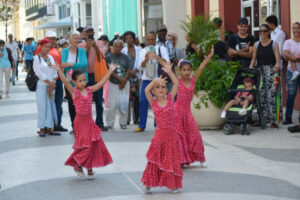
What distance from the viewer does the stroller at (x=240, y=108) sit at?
38.5ft

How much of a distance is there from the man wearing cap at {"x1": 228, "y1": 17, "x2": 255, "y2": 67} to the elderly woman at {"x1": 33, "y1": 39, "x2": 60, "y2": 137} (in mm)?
3438

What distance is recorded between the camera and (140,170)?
28.2 ft

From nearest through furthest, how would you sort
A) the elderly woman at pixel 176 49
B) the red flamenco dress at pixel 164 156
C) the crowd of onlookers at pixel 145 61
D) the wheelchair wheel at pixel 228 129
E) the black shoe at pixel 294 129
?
the red flamenco dress at pixel 164 156 → the black shoe at pixel 294 129 → the wheelchair wheel at pixel 228 129 → the crowd of onlookers at pixel 145 61 → the elderly woman at pixel 176 49

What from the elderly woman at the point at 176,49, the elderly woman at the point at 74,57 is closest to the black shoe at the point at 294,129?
the elderly woman at the point at 176,49

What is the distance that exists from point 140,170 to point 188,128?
2.67 ft

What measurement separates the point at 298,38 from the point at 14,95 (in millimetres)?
13114

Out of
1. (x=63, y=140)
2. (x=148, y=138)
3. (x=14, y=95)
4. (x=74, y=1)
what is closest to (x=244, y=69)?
(x=148, y=138)

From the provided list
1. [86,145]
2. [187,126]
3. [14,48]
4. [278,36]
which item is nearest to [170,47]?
[278,36]

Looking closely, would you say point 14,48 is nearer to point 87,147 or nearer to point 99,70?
point 99,70

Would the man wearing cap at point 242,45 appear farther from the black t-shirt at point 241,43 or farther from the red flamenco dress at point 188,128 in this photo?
the red flamenco dress at point 188,128

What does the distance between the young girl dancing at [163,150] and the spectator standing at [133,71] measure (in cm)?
574

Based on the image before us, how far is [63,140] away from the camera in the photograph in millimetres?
11789

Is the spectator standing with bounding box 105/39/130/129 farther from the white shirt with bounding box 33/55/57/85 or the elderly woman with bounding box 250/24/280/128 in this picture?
the elderly woman with bounding box 250/24/280/128

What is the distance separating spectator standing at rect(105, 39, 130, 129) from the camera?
13064 mm
